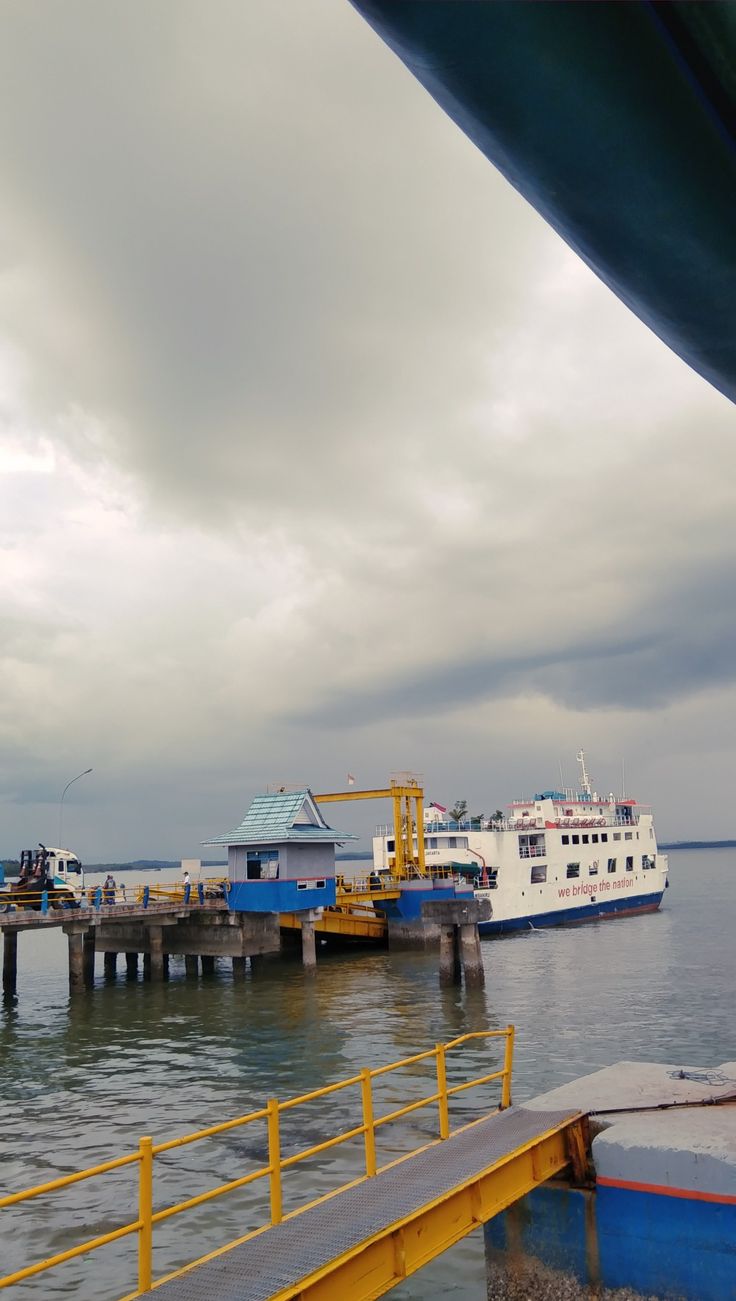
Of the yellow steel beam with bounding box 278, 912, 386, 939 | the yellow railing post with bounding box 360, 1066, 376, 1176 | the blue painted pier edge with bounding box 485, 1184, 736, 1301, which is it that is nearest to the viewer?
the blue painted pier edge with bounding box 485, 1184, 736, 1301

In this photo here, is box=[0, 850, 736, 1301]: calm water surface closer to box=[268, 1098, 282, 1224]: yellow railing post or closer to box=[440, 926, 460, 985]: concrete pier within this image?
box=[440, 926, 460, 985]: concrete pier

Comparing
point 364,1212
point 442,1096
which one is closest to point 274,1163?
point 364,1212

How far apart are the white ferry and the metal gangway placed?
A: 42.2m

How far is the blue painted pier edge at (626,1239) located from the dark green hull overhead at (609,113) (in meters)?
9.97

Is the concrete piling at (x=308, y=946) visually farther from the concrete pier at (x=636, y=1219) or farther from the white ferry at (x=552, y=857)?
the concrete pier at (x=636, y=1219)

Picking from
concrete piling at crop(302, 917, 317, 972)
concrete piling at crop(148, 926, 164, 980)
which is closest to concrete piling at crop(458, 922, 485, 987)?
concrete piling at crop(302, 917, 317, 972)

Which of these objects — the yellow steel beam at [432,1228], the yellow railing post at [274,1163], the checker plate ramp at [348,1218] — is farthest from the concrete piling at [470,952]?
the yellow railing post at [274,1163]

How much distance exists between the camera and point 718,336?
249 centimetres

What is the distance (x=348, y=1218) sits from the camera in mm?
8492

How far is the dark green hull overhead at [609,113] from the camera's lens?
1.79 metres

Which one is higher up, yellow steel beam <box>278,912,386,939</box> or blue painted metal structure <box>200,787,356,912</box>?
blue painted metal structure <box>200,787,356,912</box>

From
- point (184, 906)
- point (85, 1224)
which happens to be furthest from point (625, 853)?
point (85, 1224)

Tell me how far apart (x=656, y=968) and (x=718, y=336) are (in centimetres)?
4129

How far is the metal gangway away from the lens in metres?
7.38
